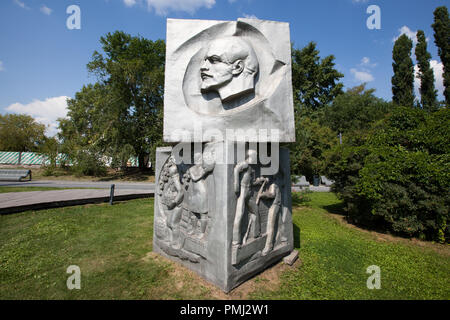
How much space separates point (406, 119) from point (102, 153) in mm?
20878

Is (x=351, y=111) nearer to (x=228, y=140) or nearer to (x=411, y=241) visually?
(x=411, y=241)

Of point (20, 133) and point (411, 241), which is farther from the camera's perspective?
point (20, 133)

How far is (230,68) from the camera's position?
3383 mm

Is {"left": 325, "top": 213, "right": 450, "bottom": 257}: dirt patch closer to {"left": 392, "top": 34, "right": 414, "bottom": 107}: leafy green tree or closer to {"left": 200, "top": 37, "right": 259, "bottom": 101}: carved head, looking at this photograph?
{"left": 200, "top": 37, "right": 259, "bottom": 101}: carved head

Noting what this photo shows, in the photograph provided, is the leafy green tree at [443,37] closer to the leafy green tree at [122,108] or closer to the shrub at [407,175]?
the shrub at [407,175]

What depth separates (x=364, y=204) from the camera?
6227 millimetres

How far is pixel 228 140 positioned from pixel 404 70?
2261 centimetres

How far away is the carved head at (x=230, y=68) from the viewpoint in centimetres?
339

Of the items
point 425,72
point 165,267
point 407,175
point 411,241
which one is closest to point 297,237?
point 411,241

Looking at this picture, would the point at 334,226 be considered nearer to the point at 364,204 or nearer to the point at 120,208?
the point at 364,204

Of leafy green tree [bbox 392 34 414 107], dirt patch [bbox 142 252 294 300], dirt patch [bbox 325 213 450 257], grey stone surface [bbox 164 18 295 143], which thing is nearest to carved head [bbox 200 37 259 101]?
grey stone surface [bbox 164 18 295 143]

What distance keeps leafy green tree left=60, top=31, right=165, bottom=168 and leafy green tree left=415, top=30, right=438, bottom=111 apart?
885 inches

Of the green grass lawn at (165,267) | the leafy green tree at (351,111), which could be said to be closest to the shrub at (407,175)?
the green grass lawn at (165,267)

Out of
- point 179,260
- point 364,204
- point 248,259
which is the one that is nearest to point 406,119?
point 364,204
